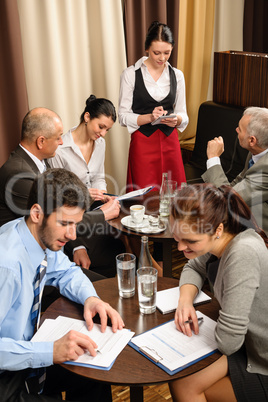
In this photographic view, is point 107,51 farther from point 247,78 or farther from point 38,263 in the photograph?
point 38,263

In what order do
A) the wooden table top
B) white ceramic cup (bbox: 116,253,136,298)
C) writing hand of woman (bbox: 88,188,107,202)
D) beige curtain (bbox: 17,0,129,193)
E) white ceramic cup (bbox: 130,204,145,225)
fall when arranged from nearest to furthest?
the wooden table top → white ceramic cup (bbox: 116,253,136,298) → white ceramic cup (bbox: 130,204,145,225) → writing hand of woman (bbox: 88,188,107,202) → beige curtain (bbox: 17,0,129,193)

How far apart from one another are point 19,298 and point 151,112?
2248 millimetres

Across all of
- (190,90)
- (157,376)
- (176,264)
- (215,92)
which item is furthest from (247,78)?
(157,376)

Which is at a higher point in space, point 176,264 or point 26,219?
point 26,219

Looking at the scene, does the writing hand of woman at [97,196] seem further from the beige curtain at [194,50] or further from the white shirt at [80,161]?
the beige curtain at [194,50]

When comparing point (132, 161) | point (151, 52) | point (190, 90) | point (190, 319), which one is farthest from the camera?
point (190, 90)

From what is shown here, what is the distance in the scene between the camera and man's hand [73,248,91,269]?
2693mm

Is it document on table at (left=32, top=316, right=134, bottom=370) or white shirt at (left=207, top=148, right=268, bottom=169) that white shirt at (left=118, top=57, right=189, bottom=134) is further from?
document on table at (left=32, top=316, right=134, bottom=370)

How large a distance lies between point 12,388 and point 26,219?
56cm

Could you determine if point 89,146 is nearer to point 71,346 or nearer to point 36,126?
point 36,126

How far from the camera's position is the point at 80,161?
10.5 ft

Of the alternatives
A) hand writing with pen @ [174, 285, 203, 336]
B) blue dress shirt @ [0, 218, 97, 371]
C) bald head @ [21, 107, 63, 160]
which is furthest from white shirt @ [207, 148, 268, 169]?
blue dress shirt @ [0, 218, 97, 371]

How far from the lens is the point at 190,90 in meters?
4.81

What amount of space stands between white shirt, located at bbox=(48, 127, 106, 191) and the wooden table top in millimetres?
1372
